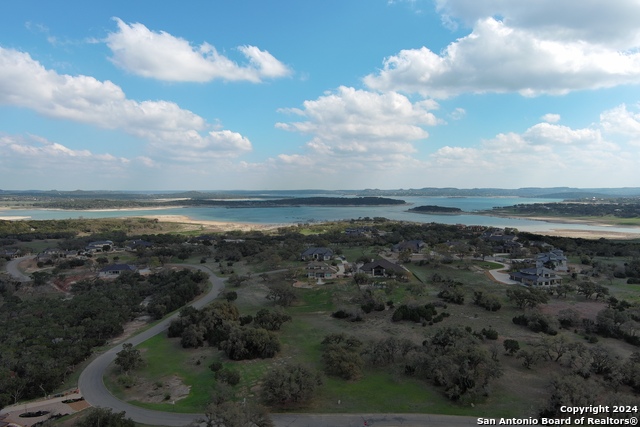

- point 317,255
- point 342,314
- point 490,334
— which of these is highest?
point 317,255

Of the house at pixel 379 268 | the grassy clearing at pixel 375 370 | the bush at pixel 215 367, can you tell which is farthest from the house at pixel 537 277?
the bush at pixel 215 367

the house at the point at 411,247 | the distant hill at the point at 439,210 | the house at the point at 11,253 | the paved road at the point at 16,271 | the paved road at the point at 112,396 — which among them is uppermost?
the distant hill at the point at 439,210

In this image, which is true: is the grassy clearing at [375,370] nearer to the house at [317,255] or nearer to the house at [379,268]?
the house at [379,268]

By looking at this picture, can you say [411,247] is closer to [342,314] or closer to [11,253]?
[342,314]

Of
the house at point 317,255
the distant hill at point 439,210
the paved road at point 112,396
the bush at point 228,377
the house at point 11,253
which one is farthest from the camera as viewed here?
the distant hill at point 439,210

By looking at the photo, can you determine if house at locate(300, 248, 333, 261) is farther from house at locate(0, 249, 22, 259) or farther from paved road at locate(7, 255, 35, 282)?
house at locate(0, 249, 22, 259)

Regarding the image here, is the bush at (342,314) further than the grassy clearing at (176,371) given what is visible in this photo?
Yes

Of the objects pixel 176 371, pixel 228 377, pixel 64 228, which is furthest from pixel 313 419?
pixel 64 228
